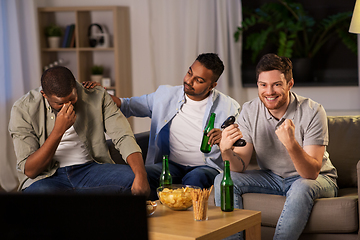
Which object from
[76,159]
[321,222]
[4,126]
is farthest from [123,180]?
[4,126]

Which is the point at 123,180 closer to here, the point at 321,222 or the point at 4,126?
the point at 321,222

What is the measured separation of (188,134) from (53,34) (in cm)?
251

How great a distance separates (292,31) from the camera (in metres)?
4.04

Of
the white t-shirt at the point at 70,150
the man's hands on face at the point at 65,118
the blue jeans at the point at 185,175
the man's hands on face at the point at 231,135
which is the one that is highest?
the man's hands on face at the point at 65,118

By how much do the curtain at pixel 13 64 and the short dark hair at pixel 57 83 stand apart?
215 cm

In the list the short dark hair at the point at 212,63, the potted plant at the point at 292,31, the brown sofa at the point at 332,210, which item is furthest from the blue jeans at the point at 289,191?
the potted plant at the point at 292,31

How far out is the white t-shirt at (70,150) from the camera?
2120mm

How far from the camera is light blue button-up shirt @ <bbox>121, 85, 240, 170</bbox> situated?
2438 millimetres

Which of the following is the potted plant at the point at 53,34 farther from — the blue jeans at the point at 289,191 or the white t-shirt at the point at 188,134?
the blue jeans at the point at 289,191

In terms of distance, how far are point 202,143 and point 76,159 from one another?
0.68 m

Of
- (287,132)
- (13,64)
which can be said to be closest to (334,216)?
(287,132)

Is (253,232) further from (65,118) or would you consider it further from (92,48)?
(92,48)

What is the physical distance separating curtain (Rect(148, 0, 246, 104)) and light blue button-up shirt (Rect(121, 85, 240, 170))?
5.60 ft

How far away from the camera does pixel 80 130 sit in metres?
2.14
